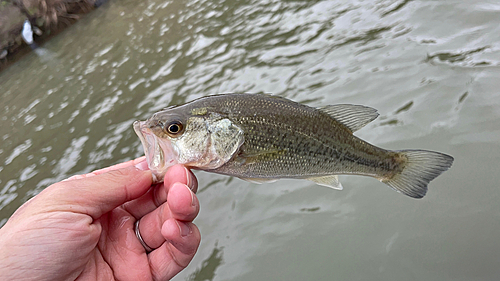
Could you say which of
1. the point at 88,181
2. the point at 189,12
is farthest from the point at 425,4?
the point at 189,12

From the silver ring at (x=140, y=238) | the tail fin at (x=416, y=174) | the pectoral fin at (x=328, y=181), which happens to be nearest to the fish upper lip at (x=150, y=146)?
the silver ring at (x=140, y=238)

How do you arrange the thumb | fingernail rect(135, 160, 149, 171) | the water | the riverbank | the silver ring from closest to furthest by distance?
the thumb, fingernail rect(135, 160, 149, 171), the silver ring, the water, the riverbank

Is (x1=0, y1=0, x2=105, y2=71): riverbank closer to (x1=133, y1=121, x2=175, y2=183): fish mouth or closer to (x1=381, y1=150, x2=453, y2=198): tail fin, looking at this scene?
(x1=133, y1=121, x2=175, y2=183): fish mouth

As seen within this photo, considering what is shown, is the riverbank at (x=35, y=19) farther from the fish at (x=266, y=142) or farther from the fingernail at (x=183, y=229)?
the fingernail at (x=183, y=229)

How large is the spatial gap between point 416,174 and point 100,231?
8.16 feet

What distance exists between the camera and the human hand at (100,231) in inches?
74.8

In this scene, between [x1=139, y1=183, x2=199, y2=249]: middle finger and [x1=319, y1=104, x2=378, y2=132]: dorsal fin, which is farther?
[x1=319, y1=104, x2=378, y2=132]: dorsal fin

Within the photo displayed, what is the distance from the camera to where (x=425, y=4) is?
655cm

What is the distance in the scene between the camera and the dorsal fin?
2287mm

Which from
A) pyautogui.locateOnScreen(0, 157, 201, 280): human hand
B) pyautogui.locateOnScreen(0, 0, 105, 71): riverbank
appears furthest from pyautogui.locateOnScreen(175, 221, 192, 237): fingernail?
pyautogui.locateOnScreen(0, 0, 105, 71): riverbank

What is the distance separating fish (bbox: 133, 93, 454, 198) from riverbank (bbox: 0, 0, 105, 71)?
18797 mm

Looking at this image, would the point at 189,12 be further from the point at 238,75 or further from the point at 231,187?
the point at 231,187

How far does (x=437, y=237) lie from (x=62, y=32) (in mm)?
20365

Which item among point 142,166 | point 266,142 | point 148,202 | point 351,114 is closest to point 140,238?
point 148,202
